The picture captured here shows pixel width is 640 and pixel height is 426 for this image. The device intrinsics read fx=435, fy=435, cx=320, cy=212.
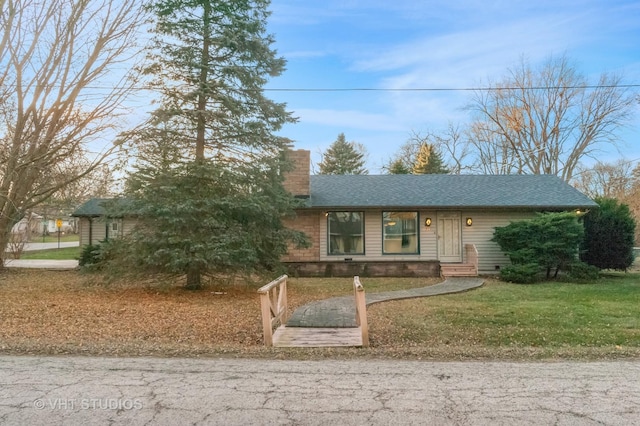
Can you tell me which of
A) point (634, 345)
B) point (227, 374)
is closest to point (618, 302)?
point (634, 345)

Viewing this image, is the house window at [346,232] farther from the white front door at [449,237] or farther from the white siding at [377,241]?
the white front door at [449,237]

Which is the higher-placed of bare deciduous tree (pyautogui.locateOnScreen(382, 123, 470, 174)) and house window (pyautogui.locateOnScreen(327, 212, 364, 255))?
bare deciduous tree (pyautogui.locateOnScreen(382, 123, 470, 174))

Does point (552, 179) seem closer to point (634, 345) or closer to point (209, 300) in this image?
point (634, 345)

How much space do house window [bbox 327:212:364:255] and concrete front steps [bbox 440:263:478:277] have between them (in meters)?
3.00

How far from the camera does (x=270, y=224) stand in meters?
11.3

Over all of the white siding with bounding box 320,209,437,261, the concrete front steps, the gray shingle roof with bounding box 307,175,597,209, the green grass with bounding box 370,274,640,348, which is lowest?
the green grass with bounding box 370,274,640,348

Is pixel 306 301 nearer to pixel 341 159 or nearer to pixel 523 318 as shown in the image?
pixel 523 318

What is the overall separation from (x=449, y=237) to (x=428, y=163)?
19458 mm

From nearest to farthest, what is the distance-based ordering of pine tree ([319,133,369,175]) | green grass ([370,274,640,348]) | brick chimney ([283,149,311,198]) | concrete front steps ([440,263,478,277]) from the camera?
green grass ([370,274,640,348]), concrete front steps ([440,263,478,277]), brick chimney ([283,149,311,198]), pine tree ([319,133,369,175])

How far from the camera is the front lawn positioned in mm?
5402

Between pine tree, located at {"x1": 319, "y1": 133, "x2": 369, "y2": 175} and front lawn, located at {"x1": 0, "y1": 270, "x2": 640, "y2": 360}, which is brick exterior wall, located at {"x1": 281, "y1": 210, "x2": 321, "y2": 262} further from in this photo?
pine tree, located at {"x1": 319, "y1": 133, "x2": 369, "y2": 175}

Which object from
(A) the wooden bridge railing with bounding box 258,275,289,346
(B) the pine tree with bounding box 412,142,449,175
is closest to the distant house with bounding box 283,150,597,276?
(A) the wooden bridge railing with bounding box 258,275,289,346

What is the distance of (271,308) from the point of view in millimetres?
7086

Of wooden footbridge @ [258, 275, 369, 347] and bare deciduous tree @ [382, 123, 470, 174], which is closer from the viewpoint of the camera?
wooden footbridge @ [258, 275, 369, 347]
